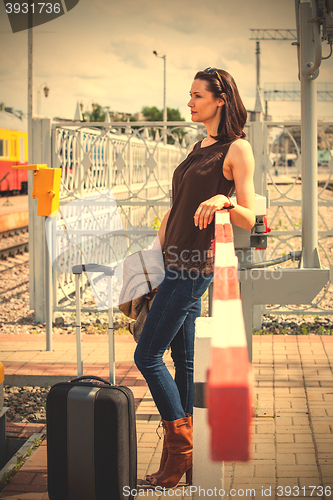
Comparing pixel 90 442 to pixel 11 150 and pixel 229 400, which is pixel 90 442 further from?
pixel 11 150

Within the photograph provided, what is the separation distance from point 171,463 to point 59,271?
4100 mm

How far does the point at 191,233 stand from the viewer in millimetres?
2252

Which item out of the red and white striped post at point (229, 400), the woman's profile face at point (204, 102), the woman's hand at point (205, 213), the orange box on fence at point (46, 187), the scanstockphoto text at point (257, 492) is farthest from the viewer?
the orange box on fence at point (46, 187)

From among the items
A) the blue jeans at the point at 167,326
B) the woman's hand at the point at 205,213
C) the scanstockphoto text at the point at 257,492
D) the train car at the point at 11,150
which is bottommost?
the scanstockphoto text at the point at 257,492

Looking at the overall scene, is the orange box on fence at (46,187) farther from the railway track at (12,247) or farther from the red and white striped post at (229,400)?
the railway track at (12,247)

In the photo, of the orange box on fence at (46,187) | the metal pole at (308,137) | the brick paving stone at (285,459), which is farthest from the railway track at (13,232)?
the brick paving stone at (285,459)

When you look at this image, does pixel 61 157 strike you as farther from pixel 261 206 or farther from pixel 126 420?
pixel 126 420

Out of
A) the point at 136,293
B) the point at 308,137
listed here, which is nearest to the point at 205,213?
the point at 136,293

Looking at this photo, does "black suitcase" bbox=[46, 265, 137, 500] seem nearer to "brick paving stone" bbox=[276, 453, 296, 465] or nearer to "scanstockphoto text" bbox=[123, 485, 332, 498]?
"scanstockphoto text" bbox=[123, 485, 332, 498]

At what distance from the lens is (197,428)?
53.9 inches

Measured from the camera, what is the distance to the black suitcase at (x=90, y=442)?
225 cm

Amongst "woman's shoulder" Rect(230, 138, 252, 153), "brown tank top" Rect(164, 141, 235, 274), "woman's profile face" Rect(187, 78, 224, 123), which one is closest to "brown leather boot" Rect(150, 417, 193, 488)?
"brown tank top" Rect(164, 141, 235, 274)

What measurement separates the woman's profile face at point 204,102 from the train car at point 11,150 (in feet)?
76.5

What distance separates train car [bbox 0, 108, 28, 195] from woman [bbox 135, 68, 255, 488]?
23.3m
